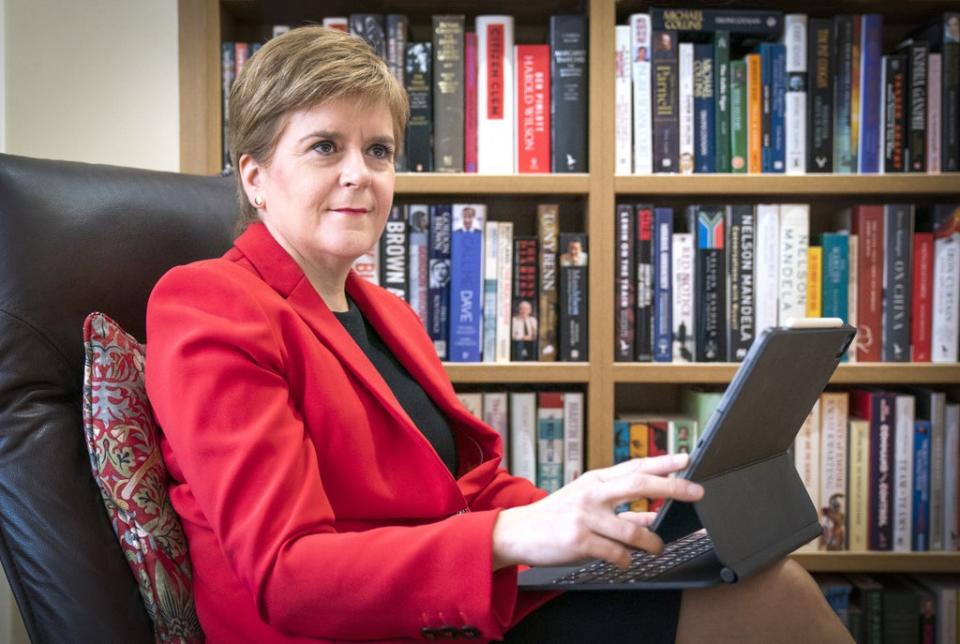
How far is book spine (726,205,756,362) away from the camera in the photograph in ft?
6.14

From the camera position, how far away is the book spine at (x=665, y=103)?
1.85 meters

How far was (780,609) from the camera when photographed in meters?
0.97

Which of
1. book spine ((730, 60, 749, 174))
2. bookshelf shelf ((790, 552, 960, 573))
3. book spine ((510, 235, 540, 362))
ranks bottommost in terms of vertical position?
bookshelf shelf ((790, 552, 960, 573))

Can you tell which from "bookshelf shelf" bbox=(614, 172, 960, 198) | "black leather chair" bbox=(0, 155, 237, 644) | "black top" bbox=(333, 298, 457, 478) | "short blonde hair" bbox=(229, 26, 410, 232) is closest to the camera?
"black leather chair" bbox=(0, 155, 237, 644)

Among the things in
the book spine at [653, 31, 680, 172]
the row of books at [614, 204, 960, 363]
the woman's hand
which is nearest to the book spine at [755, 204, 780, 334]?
the row of books at [614, 204, 960, 363]

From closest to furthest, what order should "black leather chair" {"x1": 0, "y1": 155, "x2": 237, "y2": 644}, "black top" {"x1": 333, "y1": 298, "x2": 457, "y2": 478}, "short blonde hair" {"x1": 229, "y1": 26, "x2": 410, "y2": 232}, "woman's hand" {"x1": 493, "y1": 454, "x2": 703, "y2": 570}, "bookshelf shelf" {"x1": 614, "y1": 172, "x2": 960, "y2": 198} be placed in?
"woman's hand" {"x1": 493, "y1": 454, "x2": 703, "y2": 570} → "black leather chair" {"x1": 0, "y1": 155, "x2": 237, "y2": 644} → "short blonde hair" {"x1": 229, "y1": 26, "x2": 410, "y2": 232} → "black top" {"x1": 333, "y1": 298, "x2": 457, "y2": 478} → "bookshelf shelf" {"x1": 614, "y1": 172, "x2": 960, "y2": 198}

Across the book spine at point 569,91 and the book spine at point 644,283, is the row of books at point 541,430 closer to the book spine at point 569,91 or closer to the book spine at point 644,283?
the book spine at point 644,283

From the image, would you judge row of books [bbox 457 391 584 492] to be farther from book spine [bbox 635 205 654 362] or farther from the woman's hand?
the woman's hand

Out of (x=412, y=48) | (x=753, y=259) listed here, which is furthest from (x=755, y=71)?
(x=412, y=48)

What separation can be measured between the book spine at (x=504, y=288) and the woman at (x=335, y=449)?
588mm

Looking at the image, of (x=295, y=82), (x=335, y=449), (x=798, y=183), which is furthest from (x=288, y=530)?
(x=798, y=183)

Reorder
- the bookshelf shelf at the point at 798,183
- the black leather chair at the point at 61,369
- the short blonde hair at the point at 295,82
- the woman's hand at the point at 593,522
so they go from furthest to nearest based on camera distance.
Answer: the bookshelf shelf at the point at 798,183 < the short blonde hair at the point at 295,82 < the black leather chair at the point at 61,369 < the woman's hand at the point at 593,522

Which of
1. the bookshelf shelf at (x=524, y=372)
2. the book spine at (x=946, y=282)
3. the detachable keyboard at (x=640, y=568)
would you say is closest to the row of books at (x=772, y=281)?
the book spine at (x=946, y=282)

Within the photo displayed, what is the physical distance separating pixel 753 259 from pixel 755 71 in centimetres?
40
